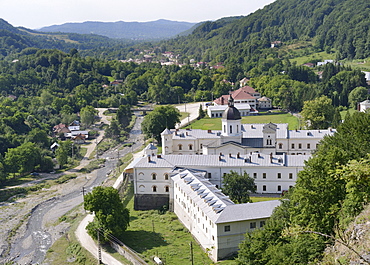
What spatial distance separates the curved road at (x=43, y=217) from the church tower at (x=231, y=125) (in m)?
17.1

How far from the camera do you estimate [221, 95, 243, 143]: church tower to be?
177 feet

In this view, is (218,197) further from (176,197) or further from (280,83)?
(280,83)

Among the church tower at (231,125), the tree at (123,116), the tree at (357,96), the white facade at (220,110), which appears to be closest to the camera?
the church tower at (231,125)

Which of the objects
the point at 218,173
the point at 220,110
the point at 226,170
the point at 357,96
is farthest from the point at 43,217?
the point at 357,96

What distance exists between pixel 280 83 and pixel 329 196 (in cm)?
7706

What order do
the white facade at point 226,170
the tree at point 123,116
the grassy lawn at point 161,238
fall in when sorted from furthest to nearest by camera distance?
the tree at point 123,116 → the white facade at point 226,170 → the grassy lawn at point 161,238

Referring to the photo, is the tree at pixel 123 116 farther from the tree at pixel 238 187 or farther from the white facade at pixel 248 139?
the tree at pixel 238 187

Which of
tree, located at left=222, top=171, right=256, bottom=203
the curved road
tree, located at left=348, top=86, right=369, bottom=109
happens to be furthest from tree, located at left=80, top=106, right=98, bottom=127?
tree, located at left=222, top=171, right=256, bottom=203

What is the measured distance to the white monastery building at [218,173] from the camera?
117 ft

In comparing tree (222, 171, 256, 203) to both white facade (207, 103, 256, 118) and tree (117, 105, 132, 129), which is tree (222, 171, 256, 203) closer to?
white facade (207, 103, 256, 118)

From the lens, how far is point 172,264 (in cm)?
3481

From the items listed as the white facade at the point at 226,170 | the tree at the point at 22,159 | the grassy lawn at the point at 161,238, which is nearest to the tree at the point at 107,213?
the grassy lawn at the point at 161,238

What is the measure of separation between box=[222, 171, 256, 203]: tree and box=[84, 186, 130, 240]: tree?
8936 mm

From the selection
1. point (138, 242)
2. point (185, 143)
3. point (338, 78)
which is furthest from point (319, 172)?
point (338, 78)
